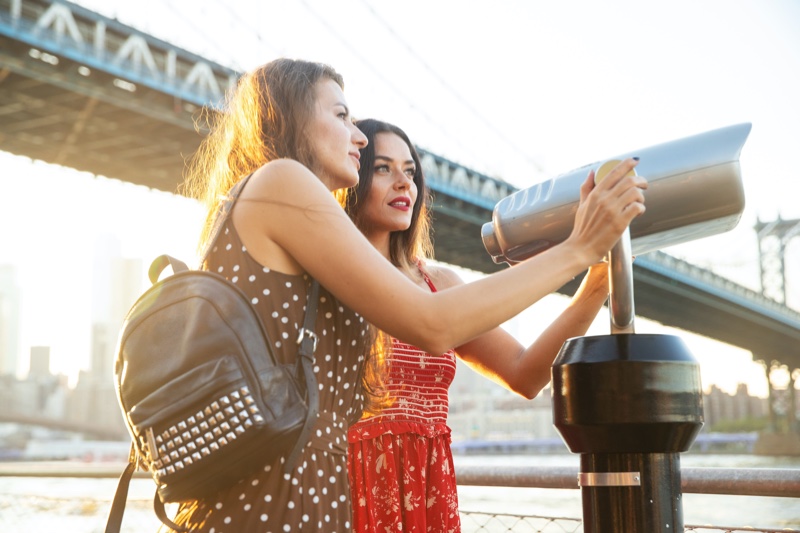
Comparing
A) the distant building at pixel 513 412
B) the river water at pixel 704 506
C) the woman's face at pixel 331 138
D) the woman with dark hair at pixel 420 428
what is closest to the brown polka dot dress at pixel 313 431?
the woman's face at pixel 331 138

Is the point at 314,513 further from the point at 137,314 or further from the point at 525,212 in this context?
the point at 525,212

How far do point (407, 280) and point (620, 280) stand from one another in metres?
0.21

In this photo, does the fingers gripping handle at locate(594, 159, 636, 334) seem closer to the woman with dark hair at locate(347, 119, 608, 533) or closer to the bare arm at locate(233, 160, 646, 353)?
the bare arm at locate(233, 160, 646, 353)

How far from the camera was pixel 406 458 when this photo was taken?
1482 mm

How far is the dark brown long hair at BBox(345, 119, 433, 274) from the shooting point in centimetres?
174

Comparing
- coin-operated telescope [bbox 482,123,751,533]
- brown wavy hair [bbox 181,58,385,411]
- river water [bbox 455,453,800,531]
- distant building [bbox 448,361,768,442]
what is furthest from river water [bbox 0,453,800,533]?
distant building [bbox 448,361,768,442]

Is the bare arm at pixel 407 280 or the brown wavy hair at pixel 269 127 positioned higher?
the brown wavy hair at pixel 269 127

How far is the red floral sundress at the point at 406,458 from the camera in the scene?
1.43 m

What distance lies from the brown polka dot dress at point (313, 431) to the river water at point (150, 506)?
17 centimetres

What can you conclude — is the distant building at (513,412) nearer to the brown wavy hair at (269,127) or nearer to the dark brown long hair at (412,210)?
the dark brown long hair at (412,210)

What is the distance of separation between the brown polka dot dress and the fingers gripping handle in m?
0.29

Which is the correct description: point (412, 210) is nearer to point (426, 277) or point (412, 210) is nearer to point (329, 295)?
point (426, 277)

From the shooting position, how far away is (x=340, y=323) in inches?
38.7

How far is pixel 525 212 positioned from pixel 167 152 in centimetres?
1585
